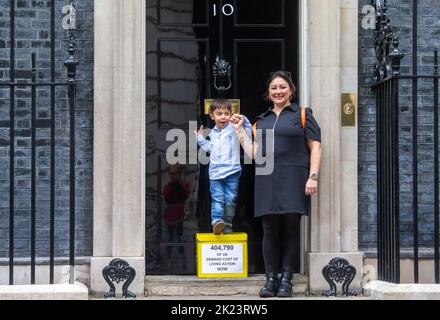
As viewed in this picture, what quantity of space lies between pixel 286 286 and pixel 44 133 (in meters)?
2.34

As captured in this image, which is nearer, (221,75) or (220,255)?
(220,255)

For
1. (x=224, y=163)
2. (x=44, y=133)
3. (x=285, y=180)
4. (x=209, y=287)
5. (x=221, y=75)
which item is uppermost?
(x=221, y=75)

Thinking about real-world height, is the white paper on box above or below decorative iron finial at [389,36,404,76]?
below

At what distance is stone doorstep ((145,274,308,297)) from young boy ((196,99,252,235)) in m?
0.44

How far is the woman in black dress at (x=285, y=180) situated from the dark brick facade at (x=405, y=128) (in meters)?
0.60

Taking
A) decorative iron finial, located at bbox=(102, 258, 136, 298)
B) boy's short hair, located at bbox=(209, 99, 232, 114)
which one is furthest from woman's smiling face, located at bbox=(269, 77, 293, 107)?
decorative iron finial, located at bbox=(102, 258, 136, 298)

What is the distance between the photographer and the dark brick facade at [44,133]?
811cm

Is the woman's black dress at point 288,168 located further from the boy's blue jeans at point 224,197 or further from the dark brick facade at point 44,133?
the dark brick facade at point 44,133

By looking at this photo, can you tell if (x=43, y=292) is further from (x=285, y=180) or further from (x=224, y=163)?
(x=285, y=180)

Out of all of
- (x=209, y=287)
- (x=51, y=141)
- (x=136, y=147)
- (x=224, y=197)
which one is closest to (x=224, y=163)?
(x=224, y=197)

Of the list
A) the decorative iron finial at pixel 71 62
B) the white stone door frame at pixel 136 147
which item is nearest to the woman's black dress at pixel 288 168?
the white stone door frame at pixel 136 147

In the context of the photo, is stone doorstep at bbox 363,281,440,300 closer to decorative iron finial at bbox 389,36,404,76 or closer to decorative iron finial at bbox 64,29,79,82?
decorative iron finial at bbox 389,36,404,76

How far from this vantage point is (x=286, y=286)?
7.88 m

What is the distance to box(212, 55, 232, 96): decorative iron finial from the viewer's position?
27.8ft
